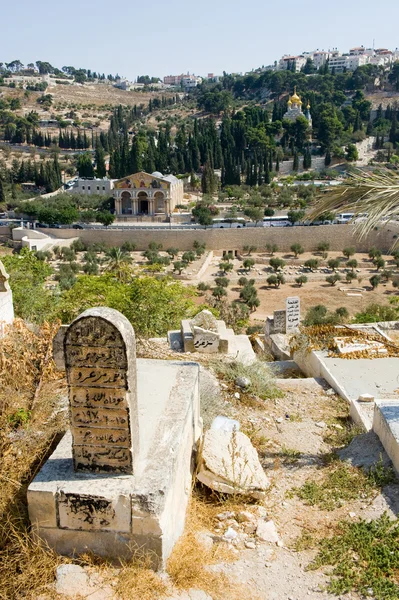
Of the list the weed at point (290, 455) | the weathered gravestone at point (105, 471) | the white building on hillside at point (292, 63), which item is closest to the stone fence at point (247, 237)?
the weed at point (290, 455)

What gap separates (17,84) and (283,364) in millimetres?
128464

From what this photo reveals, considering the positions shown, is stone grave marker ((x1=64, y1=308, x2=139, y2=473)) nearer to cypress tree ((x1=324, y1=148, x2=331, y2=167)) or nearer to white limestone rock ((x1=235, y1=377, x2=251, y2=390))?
white limestone rock ((x1=235, y1=377, x2=251, y2=390))

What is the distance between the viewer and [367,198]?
5.82 m

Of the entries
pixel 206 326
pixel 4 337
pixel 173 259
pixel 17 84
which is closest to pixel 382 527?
pixel 4 337

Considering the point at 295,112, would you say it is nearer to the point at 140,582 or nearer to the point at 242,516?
the point at 242,516

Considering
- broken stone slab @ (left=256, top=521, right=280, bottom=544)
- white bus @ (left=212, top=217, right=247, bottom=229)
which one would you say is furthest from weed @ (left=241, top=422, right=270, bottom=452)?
white bus @ (left=212, top=217, right=247, bottom=229)

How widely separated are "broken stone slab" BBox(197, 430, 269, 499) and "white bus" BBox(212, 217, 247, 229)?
36.0 meters

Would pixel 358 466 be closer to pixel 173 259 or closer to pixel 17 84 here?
pixel 173 259

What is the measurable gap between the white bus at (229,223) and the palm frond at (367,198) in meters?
34.8

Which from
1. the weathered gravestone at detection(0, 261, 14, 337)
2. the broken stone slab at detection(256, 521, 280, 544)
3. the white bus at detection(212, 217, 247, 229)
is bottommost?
the white bus at detection(212, 217, 247, 229)

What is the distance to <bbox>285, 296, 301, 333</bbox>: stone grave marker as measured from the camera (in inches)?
445

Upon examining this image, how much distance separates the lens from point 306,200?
44219 mm

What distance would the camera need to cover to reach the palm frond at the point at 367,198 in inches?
222

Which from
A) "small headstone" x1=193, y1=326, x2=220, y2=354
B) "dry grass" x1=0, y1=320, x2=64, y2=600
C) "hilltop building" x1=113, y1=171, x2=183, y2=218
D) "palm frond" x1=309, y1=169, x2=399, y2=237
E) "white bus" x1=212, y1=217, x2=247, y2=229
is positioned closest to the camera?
"dry grass" x1=0, y1=320, x2=64, y2=600
